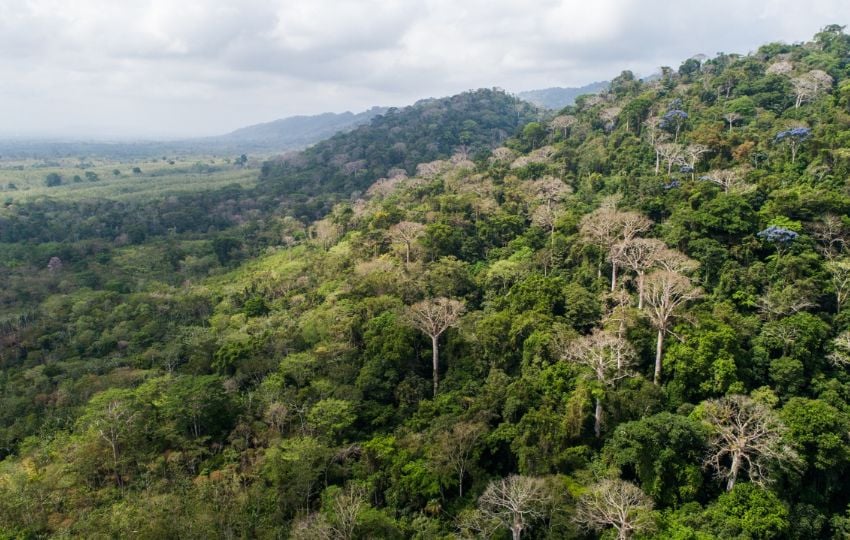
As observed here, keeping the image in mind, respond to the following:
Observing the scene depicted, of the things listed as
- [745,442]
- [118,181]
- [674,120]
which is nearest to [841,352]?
[745,442]

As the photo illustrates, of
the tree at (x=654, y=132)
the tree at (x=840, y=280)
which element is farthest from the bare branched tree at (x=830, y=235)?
the tree at (x=654, y=132)

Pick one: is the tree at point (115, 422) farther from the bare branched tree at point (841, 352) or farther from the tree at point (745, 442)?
the bare branched tree at point (841, 352)

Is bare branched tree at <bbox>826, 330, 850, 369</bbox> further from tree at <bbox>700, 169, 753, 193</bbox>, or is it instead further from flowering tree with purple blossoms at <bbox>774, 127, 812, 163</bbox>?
flowering tree with purple blossoms at <bbox>774, 127, 812, 163</bbox>

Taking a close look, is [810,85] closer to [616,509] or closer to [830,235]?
[830,235]

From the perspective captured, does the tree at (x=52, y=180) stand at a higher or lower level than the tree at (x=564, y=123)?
lower

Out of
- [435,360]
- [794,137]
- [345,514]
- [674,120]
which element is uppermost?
[674,120]

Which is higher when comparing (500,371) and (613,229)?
(613,229)
